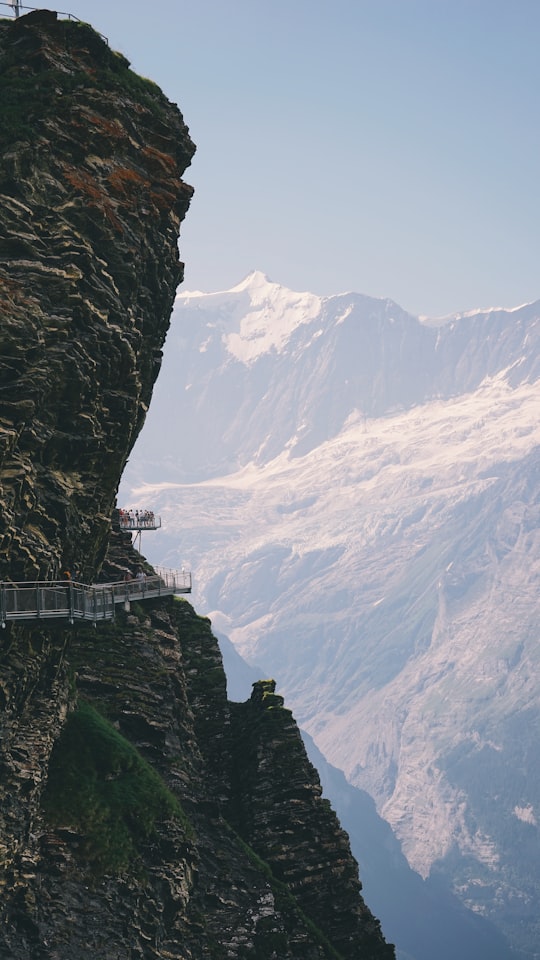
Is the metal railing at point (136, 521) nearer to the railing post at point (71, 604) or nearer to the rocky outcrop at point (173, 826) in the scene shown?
the rocky outcrop at point (173, 826)

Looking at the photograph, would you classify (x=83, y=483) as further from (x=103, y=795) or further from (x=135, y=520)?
(x=135, y=520)

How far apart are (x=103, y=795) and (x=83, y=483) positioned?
1922 centimetres

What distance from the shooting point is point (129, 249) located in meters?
82.0

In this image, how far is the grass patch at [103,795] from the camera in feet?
270

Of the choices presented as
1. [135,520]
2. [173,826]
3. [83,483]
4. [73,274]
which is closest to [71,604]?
Result: [83,483]

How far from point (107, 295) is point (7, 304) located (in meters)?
7.88

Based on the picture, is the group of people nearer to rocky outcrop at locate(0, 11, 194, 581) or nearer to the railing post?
rocky outcrop at locate(0, 11, 194, 581)

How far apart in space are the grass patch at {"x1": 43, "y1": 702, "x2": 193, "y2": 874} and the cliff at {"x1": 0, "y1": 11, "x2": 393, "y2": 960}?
0.13 m

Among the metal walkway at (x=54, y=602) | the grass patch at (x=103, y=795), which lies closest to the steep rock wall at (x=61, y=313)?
the metal walkway at (x=54, y=602)

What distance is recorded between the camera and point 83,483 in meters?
80.4

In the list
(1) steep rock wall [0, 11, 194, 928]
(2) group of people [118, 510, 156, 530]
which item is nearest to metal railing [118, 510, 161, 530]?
(2) group of people [118, 510, 156, 530]

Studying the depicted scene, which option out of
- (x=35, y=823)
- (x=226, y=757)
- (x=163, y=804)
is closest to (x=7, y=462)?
(x=35, y=823)

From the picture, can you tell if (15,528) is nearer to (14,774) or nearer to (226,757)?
(14,774)

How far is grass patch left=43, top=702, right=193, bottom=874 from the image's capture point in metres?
82.2
